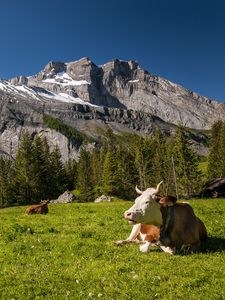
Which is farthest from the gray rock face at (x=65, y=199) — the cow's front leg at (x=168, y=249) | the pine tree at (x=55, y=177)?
the cow's front leg at (x=168, y=249)

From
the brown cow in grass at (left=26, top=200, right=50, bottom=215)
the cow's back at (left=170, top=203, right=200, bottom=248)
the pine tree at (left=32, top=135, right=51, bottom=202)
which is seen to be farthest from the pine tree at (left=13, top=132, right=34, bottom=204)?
the cow's back at (left=170, top=203, right=200, bottom=248)

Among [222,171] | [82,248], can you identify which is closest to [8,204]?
[222,171]

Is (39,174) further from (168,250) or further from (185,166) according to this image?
(168,250)

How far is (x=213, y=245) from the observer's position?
14.9 metres

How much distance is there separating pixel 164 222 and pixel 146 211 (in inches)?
33.7

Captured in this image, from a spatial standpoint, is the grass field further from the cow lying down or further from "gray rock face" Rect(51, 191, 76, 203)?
"gray rock face" Rect(51, 191, 76, 203)

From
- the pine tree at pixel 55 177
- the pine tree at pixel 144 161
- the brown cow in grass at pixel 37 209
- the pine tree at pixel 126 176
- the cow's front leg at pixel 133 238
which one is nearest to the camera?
the cow's front leg at pixel 133 238

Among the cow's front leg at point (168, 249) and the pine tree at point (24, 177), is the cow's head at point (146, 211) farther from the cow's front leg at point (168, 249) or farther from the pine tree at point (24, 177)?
the pine tree at point (24, 177)

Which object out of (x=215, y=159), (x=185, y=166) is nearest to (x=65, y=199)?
(x=185, y=166)

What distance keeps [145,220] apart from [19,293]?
528 cm

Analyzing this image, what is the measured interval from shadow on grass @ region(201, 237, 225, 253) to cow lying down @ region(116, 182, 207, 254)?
463 millimetres

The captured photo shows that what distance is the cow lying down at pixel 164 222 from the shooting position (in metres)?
13.5

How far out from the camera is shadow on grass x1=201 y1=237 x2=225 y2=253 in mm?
13977

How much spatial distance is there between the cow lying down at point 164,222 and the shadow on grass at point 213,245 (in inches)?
18.2
